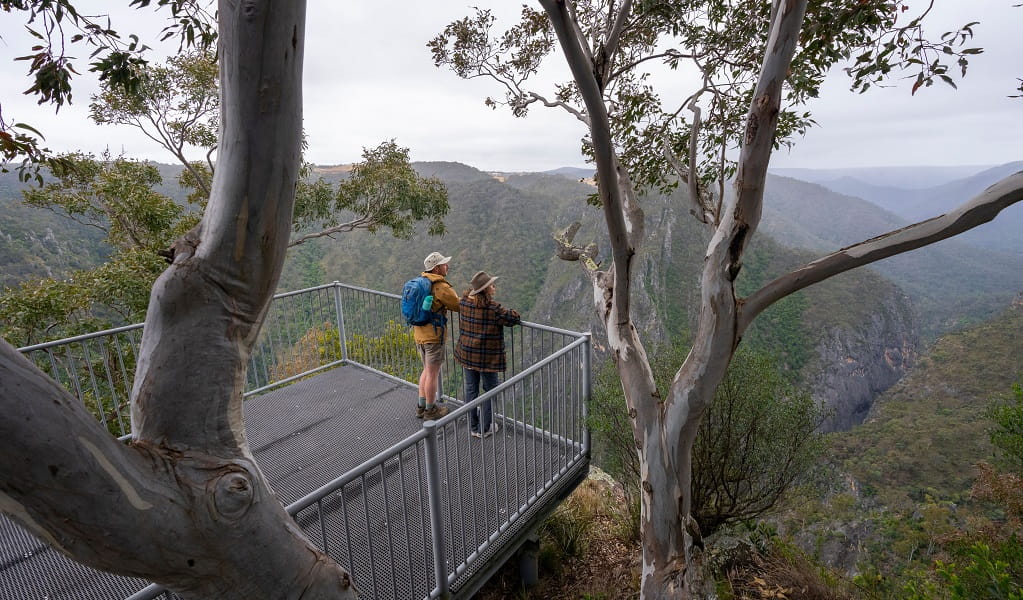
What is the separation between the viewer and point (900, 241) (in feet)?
11.2

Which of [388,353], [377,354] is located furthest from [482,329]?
[388,353]

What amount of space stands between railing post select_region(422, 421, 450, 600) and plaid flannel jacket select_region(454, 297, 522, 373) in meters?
1.56

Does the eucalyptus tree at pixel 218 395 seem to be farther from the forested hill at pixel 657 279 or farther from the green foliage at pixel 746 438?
the forested hill at pixel 657 279

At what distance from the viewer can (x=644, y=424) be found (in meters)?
4.82

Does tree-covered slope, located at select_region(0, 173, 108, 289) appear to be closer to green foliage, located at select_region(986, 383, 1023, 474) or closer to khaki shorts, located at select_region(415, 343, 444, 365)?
khaki shorts, located at select_region(415, 343, 444, 365)

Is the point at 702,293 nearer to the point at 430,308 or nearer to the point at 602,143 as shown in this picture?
the point at 602,143

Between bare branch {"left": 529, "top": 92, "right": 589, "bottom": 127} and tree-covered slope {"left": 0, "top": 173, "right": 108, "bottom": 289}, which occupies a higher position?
bare branch {"left": 529, "top": 92, "right": 589, "bottom": 127}

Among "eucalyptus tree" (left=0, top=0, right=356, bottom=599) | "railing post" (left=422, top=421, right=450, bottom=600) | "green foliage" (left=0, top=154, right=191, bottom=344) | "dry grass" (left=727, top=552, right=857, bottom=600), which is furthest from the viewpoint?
"green foliage" (left=0, top=154, right=191, bottom=344)

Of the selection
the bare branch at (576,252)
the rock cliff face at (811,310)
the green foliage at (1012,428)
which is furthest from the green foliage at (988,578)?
the rock cliff face at (811,310)

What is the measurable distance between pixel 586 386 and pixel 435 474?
2.28m

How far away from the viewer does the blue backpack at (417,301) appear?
463cm

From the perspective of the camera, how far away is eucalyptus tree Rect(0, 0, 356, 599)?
134 centimetres

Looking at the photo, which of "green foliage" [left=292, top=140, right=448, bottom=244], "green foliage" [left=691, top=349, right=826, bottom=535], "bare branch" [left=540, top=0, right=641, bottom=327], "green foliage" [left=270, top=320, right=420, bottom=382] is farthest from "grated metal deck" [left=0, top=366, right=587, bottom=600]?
"green foliage" [left=292, top=140, right=448, bottom=244]

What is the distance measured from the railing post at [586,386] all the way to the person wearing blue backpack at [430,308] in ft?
4.32
